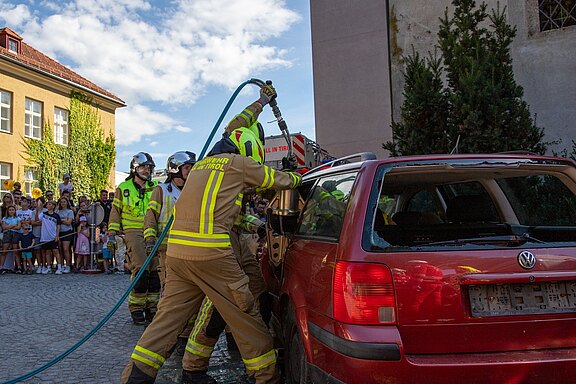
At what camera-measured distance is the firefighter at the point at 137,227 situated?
252 inches

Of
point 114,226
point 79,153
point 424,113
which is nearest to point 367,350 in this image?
point 114,226

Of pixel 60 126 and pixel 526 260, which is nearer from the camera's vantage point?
pixel 526 260

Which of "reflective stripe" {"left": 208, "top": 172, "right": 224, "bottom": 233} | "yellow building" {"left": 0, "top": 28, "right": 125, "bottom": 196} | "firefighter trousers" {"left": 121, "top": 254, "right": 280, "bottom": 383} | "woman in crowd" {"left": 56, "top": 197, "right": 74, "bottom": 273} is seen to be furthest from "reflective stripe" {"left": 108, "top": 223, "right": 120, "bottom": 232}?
"yellow building" {"left": 0, "top": 28, "right": 125, "bottom": 196}

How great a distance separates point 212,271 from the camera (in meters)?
3.71

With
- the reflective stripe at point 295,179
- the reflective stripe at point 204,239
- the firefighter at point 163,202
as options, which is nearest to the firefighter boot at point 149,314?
the firefighter at point 163,202

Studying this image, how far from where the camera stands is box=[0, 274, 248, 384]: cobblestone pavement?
180 inches

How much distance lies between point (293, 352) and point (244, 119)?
216 cm

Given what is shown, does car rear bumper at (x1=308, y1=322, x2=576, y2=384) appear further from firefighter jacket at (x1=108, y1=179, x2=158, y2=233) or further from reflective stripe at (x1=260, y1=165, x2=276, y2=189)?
firefighter jacket at (x1=108, y1=179, x2=158, y2=233)

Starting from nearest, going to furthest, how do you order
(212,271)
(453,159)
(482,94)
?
(453,159), (212,271), (482,94)

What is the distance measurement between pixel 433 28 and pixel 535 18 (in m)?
2.10

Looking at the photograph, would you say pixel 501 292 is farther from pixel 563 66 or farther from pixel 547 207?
pixel 563 66

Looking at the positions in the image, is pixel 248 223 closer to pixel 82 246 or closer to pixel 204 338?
pixel 204 338

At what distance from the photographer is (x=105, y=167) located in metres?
30.2

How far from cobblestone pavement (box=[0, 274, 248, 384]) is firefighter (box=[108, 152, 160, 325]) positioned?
0.27 meters
